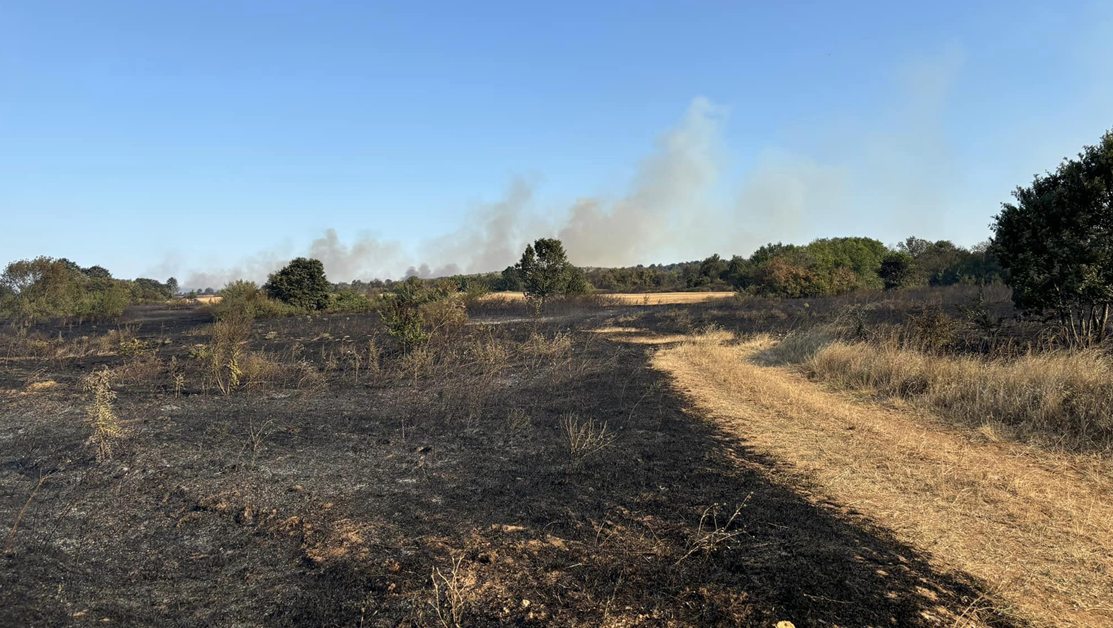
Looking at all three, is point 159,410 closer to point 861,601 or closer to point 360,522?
point 360,522

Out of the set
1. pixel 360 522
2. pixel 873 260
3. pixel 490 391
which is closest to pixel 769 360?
pixel 490 391

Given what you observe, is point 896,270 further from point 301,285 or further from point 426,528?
point 426,528

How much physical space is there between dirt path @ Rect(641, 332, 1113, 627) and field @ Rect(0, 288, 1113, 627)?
0.03 metres

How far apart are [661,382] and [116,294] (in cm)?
3234

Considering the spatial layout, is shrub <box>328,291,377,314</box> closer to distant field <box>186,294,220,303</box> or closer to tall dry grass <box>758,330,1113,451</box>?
distant field <box>186,294,220,303</box>

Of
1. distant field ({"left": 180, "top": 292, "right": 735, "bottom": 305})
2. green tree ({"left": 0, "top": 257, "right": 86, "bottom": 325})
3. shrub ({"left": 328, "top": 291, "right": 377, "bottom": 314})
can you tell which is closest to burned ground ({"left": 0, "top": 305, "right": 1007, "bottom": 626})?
green tree ({"left": 0, "top": 257, "right": 86, "bottom": 325})

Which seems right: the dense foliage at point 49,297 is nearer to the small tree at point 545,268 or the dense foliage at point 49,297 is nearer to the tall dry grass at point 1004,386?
the small tree at point 545,268

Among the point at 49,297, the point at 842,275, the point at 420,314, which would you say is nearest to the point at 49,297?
the point at 49,297

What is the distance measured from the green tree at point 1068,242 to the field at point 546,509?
131cm

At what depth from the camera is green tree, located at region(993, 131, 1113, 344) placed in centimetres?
911

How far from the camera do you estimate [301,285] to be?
106 ft

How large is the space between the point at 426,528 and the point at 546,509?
1046 millimetres

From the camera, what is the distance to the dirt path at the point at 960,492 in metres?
3.35

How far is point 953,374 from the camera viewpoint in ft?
29.1
